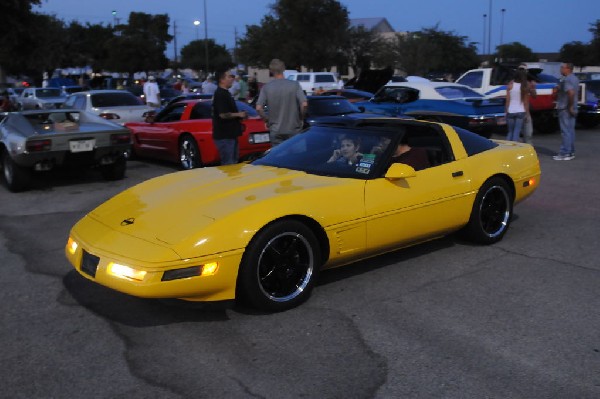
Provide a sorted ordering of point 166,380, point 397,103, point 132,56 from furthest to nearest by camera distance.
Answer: point 132,56
point 397,103
point 166,380

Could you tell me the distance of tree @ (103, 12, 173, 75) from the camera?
2290 inches

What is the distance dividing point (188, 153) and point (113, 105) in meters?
4.10

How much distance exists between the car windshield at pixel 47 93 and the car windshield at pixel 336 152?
23689 mm

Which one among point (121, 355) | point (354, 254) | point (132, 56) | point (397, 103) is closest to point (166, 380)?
point (121, 355)

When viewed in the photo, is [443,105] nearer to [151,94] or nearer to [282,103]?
[282,103]

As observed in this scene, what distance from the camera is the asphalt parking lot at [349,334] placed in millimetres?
3033

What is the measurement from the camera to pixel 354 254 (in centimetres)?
433

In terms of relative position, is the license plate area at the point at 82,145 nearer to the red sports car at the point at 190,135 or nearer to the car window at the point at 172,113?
the red sports car at the point at 190,135

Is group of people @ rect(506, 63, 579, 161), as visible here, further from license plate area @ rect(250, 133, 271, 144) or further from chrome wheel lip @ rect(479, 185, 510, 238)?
chrome wheel lip @ rect(479, 185, 510, 238)

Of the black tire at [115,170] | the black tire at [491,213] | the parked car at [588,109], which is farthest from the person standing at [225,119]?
the parked car at [588,109]

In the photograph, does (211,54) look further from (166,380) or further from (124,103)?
(166,380)

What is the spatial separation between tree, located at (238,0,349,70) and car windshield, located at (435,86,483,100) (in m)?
32.4

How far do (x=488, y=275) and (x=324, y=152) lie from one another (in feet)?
5.36

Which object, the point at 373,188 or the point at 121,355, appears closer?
the point at 121,355
